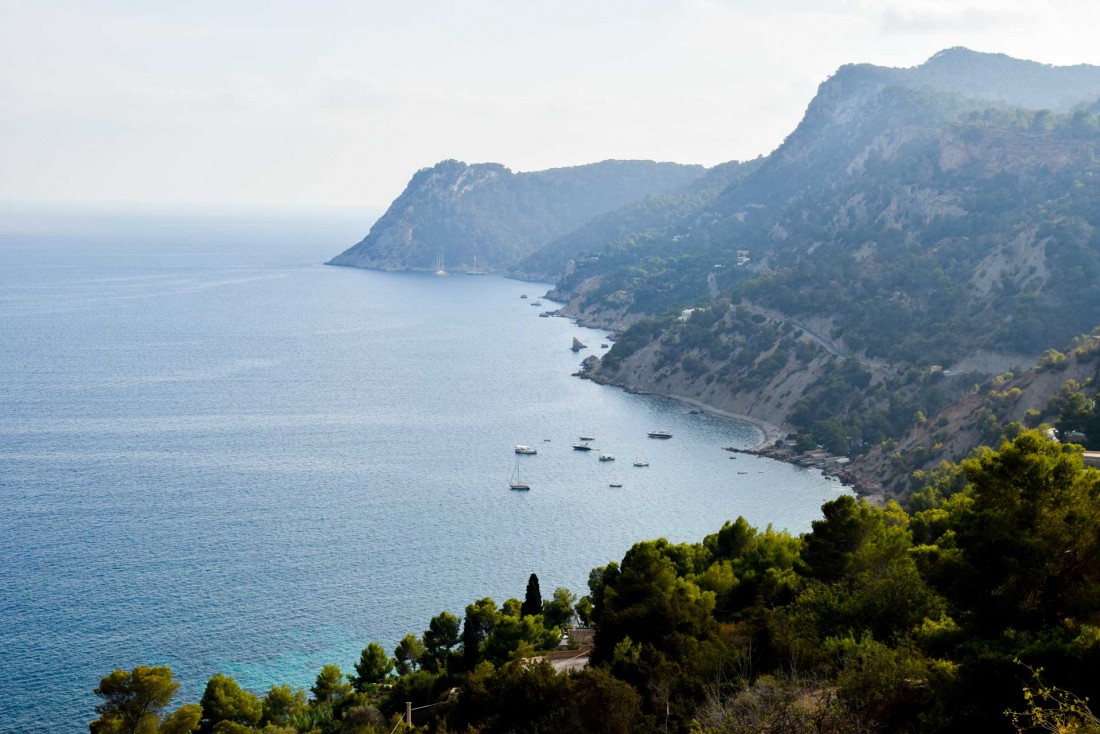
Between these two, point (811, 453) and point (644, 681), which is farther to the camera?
point (811, 453)

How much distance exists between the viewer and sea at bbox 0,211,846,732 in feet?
197

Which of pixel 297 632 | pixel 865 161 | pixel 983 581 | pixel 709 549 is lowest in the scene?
pixel 297 632

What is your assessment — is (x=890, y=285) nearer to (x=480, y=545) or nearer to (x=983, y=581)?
(x=480, y=545)

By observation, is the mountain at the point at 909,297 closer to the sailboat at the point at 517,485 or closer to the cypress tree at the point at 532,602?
the sailboat at the point at 517,485

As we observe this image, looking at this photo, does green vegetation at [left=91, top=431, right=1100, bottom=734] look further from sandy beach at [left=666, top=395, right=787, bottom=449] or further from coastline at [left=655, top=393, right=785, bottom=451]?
sandy beach at [left=666, top=395, right=787, bottom=449]

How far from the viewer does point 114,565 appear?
6925cm

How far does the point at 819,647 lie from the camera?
30.4 metres

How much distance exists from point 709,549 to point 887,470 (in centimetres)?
4555

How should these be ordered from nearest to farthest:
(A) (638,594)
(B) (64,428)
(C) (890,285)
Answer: (A) (638,594) < (B) (64,428) < (C) (890,285)

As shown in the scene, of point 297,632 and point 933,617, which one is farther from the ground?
point 933,617

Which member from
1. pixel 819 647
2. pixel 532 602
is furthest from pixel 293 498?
pixel 819 647

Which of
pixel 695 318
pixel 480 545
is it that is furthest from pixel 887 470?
pixel 695 318

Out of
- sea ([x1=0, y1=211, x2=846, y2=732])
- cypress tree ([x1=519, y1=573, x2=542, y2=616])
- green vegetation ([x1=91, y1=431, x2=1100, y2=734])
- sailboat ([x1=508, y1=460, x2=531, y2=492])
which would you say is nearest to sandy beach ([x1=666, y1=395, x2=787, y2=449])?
sea ([x1=0, y1=211, x2=846, y2=732])

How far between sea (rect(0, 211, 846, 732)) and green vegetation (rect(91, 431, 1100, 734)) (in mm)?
11873
